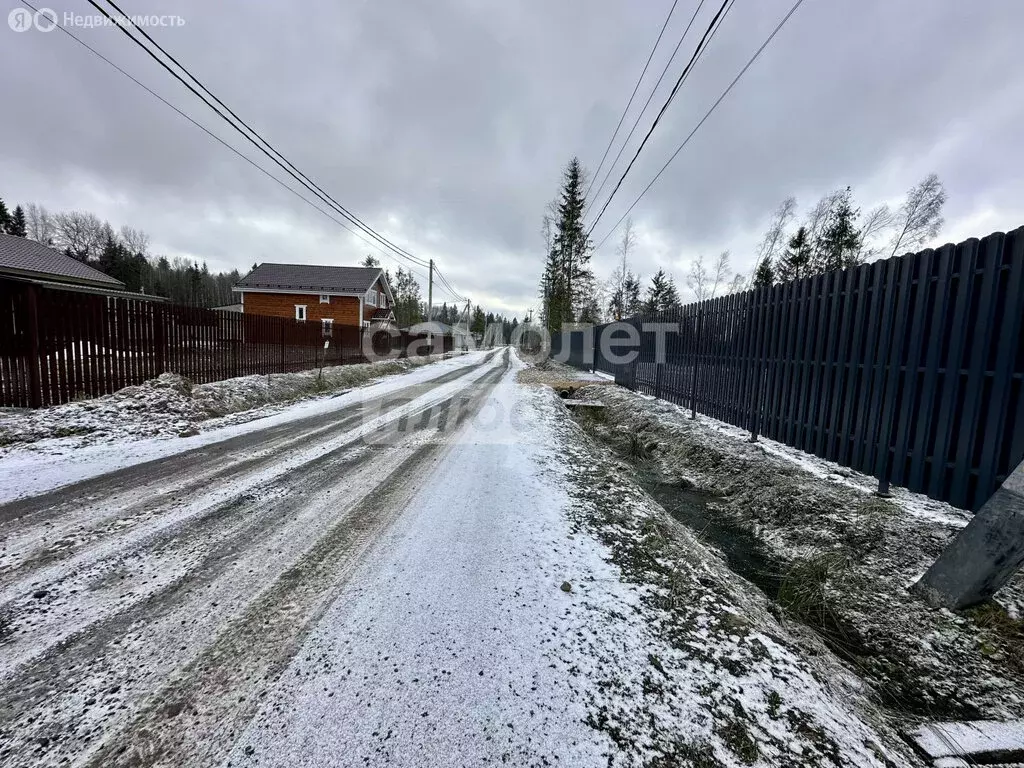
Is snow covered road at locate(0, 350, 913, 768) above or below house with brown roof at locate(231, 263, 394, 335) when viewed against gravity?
below

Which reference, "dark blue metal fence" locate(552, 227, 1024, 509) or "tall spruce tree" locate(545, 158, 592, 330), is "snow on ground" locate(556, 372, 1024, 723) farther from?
"tall spruce tree" locate(545, 158, 592, 330)

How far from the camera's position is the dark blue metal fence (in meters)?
2.90

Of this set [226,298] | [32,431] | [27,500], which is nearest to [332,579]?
[27,500]

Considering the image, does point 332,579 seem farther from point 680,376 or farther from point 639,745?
point 680,376

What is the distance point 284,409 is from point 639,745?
330 inches

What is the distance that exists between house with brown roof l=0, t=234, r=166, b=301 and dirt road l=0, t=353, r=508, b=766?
18.4 meters

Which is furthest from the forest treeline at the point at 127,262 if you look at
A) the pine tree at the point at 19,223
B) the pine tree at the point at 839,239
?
the pine tree at the point at 839,239

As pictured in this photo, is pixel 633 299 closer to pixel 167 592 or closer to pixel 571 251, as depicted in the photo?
pixel 571 251

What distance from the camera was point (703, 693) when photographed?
1.69 metres

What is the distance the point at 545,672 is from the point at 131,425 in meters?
7.10

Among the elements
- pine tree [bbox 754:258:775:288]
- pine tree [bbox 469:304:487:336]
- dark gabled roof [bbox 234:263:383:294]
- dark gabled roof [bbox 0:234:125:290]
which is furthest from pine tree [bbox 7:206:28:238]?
pine tree [bbox 754:258:775:288]

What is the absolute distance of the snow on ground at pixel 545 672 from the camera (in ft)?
4.70

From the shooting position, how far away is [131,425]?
5.76m

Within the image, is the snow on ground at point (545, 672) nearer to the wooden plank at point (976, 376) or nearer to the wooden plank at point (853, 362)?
the wooden plank at point (976, 376)
